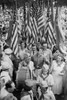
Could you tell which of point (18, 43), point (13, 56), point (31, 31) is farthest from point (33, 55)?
point (31, 31)

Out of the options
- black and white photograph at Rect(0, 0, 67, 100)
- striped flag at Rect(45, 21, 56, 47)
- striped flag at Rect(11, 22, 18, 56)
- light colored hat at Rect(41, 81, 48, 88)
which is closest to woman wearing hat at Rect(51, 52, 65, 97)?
black and white photograph at Rect(0, 0, 67, 100)

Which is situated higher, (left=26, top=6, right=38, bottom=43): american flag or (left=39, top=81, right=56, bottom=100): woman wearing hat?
(left=26, top=6, right=38, bottom=43): american flag

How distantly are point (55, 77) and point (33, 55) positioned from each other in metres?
1.23

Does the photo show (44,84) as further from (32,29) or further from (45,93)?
(32,29)

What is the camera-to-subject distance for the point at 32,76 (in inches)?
308

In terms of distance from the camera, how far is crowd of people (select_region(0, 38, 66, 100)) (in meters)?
6.12

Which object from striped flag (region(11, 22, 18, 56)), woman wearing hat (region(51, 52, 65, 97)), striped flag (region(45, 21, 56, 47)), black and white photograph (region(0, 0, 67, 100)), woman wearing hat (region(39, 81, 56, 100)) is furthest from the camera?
striped flag (region(45, 21, 56, 47))

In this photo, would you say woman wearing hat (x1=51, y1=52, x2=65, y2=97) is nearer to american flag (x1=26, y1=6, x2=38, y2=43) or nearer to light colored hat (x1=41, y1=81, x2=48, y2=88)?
light colored hat (x1=41, y1=81, x2=48, y2=88)

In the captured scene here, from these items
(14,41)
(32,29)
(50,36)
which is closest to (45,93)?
(14,41)

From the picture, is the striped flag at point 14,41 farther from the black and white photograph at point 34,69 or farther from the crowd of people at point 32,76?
the crowd of people at point 32,76

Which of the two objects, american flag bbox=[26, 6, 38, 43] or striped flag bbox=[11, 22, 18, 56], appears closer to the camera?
striped flag bbox=[11, 22, 18, 56]

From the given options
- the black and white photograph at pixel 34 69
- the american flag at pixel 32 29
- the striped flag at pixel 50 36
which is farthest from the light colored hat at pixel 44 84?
the american flag at pixel 32 29

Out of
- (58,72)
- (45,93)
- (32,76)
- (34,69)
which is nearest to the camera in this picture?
(45,93)

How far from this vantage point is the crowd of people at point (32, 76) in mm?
6117
